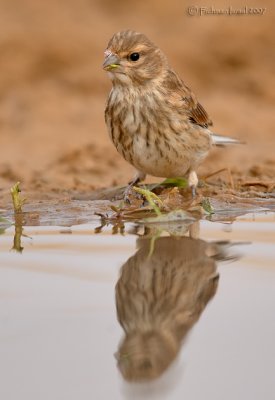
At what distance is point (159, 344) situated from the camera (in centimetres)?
266

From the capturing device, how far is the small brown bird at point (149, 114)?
5.78 meters

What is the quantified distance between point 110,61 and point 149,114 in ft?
1.23

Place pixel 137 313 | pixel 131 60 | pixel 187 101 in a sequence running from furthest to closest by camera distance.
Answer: pixel 187 101 < pixel 131 60 < pixel 137 313

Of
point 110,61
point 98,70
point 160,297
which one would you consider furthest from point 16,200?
point 98,70

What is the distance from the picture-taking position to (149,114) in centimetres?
581

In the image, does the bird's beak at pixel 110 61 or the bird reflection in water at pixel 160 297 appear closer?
the bird reflection in water at pixel 160 297

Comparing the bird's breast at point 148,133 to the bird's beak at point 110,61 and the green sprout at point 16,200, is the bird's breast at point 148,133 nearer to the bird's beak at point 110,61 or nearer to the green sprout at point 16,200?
the bird's beak at point 110,61

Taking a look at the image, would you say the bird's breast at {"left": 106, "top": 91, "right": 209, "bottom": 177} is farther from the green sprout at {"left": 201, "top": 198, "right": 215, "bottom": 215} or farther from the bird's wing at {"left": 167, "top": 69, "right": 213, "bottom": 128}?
the green sprout at {"left": 201, "top": 198, "right": 215, "bottom": 215}

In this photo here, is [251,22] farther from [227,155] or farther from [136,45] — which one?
[136,45]

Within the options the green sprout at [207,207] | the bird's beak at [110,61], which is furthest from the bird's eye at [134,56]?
the green sprout at [207,207]

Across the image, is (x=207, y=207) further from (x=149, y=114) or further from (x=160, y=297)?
(x=160, y=297)

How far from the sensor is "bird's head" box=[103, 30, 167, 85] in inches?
229

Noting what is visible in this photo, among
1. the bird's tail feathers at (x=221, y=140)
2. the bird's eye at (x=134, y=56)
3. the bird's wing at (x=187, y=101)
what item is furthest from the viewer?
the bird's tail feathers at (x=221, y=140)

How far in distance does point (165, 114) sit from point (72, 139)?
2942mm
